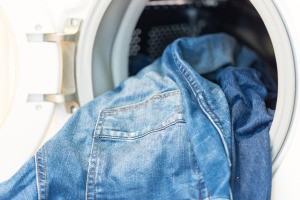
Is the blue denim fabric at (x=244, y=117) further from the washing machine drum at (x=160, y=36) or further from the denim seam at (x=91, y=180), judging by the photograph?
the denim seam at (x=91, y=180)

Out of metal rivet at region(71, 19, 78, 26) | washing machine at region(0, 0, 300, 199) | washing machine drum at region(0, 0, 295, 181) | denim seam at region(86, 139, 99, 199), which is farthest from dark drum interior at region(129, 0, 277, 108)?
denim seam at region(86, 139, 99, 199)

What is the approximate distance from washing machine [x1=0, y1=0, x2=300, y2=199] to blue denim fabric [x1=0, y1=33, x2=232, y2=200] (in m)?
0.09

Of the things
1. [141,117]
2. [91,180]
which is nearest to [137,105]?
[141,117]

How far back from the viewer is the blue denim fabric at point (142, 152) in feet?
2.01

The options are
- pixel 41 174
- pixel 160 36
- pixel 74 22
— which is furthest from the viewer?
pixel 160 36

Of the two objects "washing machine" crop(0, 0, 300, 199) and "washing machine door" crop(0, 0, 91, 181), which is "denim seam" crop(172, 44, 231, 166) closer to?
"washing machine" crop(0, 0, 300, 199)

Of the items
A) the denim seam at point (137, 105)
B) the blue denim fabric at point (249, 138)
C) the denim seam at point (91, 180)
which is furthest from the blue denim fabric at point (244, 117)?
the denim seam at point (91, 180)

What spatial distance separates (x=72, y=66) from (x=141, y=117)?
0.18 m

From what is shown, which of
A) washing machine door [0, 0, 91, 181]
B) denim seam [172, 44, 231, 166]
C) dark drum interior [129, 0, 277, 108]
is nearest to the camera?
denim seam [172, 44, 231, 166]

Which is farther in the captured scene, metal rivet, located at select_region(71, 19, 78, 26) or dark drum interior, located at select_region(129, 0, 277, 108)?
dark drum interior, located at select_region(129, 0, 277, 108)

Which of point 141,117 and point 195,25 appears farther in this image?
point 195,25

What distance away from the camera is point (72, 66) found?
0.77 m

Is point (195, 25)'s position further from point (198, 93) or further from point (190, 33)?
point (198, 93)

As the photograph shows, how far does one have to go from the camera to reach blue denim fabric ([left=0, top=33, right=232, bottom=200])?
61cm
